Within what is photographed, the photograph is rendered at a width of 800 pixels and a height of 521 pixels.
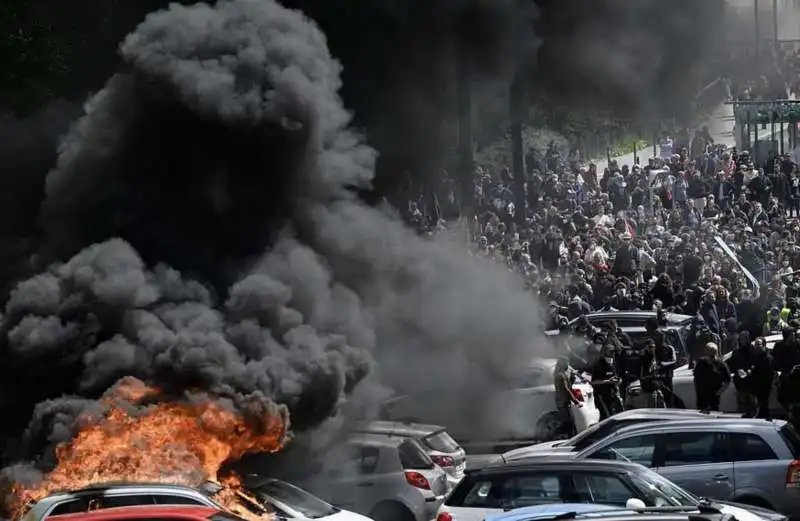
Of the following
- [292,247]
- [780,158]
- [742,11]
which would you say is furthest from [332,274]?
[742,11]

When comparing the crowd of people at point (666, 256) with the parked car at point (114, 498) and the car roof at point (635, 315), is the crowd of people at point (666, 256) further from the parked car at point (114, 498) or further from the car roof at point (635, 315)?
the parked car at point (114, 498)

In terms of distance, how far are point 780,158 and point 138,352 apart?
20.1m

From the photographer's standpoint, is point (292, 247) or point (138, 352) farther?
point (292, 247)

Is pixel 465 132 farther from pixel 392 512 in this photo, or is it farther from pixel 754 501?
pixel 754 501

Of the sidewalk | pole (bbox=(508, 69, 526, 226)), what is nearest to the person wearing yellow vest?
pole (bbox=(508, 69, 526, 226))

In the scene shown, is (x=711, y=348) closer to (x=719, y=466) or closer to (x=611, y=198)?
(x=719, y=466)

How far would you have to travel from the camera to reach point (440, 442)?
60.2ft

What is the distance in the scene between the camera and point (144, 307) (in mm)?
17562

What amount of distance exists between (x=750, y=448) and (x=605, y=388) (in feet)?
18.5

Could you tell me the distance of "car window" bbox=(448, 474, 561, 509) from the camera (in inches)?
568

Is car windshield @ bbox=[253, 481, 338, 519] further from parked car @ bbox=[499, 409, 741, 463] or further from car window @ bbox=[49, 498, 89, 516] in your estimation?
parked car @ bbox=[499, 409, 741, 463]

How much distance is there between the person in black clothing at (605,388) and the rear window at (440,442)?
4.10m

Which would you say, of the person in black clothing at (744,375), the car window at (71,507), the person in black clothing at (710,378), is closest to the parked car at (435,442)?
the person in black clothing at (710,378)

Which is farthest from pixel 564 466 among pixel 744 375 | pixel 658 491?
pixel 744 375
